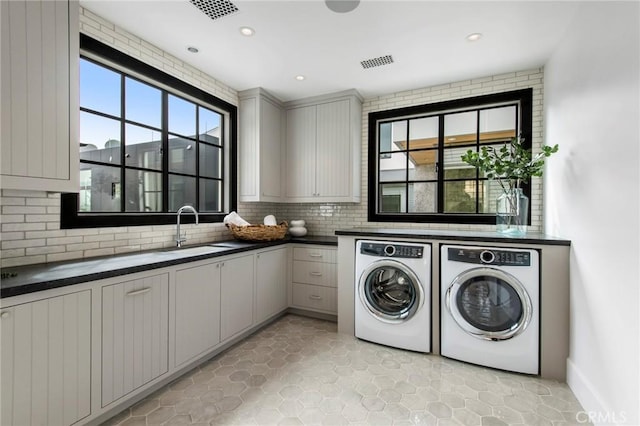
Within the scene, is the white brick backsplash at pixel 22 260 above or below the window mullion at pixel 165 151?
below

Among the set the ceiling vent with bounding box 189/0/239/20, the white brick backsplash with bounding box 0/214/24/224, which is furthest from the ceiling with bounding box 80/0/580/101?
the white brick backsplash with bounding box 0/214/24/224

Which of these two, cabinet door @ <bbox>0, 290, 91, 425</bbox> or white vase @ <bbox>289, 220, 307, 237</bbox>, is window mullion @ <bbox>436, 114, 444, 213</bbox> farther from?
cabinet door @ <bbox>0, 290, 91, 425</bbox>

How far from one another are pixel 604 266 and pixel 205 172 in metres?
3.38

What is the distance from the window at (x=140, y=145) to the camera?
2.14 meters

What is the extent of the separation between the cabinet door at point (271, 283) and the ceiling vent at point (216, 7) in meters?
2.04

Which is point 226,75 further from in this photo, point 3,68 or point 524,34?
point 524,34

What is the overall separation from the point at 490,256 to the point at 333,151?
81.3 inches

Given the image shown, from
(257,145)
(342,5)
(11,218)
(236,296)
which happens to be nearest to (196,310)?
(236,296)

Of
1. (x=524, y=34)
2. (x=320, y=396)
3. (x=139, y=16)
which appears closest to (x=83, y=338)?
(x=320, y=396)

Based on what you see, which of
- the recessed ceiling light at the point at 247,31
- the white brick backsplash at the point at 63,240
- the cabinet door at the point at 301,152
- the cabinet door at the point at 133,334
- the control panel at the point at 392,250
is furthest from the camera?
the cabinet door at the point at 301,152

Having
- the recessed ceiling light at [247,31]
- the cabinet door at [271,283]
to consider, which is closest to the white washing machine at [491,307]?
the cabinet door at [271,283]

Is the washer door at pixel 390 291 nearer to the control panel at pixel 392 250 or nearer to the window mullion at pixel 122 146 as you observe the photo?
the control panel at pixel 392 250

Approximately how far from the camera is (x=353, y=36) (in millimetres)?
2301

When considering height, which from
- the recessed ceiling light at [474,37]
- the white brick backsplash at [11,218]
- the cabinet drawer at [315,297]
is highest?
the recessed ceiling light at [474,37]
